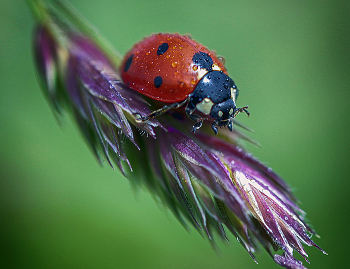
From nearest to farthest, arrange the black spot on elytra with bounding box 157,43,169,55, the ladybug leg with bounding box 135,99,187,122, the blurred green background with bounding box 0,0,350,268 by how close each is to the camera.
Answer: the ladybug leg with bounding box 135,99,187,122 → the black spot on elytra with bounding box 157,43,169,55 → the blurred green background with bounding box 0,0,350,268

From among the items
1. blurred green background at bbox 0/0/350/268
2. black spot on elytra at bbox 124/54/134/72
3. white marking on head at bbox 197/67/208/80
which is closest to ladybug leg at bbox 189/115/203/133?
white marking on head at bbox 197/67/208/80

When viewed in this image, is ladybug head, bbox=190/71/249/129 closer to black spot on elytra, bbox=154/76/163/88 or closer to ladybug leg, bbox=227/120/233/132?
ladybug leg, bbox=227/120/233/132

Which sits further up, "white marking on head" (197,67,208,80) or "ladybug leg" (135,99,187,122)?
"white marking on head" (197,67,208,80)

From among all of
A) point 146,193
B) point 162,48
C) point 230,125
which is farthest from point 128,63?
point 146,193

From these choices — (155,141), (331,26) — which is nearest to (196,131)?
(155,141)

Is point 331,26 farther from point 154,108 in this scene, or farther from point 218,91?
point 154,108

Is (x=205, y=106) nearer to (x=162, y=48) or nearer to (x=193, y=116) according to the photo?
(x=193, y=116)

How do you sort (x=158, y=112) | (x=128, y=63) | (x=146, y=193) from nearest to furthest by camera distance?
(x=158, y=112)
(x=128, y=63)
(x=146, y=193)
